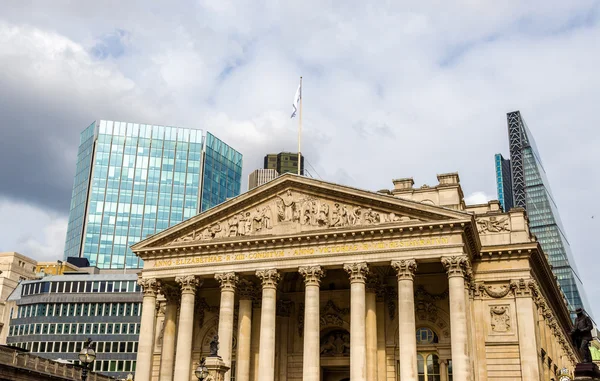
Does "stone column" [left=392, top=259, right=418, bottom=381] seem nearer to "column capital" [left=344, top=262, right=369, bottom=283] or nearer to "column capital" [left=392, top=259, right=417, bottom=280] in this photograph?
"column capital" [left=392, top=259, right=417, bottom=280]

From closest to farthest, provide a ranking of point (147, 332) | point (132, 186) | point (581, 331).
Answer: point (581, 331)
point (147, 332)
point (132, 186)

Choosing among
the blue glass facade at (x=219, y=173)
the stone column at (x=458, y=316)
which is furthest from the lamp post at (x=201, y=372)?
the blue glass facade at (x=219, y=173)

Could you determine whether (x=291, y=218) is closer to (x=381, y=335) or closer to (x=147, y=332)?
(x=381, y=335)

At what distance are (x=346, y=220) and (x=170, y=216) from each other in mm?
85481

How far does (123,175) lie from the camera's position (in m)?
131

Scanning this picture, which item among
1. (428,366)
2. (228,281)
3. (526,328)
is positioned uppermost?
(228,281)

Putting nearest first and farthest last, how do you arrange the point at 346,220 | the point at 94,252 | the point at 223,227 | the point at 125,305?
the point at 346,220 < the point at 223,227 < the point at 125,305 < the point at 94,252

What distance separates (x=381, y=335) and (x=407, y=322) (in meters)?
6.82

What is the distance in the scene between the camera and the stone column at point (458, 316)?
42.5 meters

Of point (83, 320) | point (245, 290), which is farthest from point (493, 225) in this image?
A: point (83, 320)

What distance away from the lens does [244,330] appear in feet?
165

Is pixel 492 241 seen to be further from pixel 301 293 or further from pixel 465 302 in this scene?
pixel 301 293

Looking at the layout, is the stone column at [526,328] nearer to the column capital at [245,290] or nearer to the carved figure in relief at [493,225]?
the carved figure in relief at [493,225]

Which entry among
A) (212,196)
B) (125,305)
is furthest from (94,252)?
(125,305)
